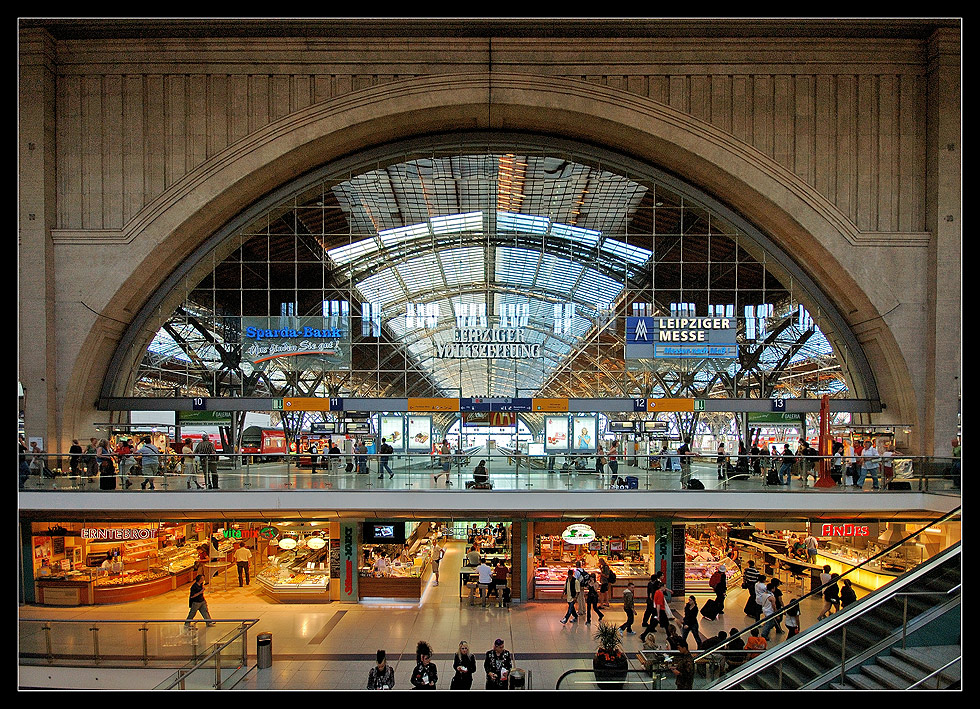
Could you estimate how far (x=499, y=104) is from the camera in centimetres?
1845

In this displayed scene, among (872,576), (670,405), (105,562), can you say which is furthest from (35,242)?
(872,576)

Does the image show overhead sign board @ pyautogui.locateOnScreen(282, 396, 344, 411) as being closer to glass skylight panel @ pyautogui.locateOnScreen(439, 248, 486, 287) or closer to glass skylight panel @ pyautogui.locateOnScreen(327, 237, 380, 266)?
glass skylight panel @ pyautogui.locateOnScreen(327, 237, 380, 266)

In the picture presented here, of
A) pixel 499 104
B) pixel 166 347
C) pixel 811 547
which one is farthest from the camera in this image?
pixel 166 347

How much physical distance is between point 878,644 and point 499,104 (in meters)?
15.6

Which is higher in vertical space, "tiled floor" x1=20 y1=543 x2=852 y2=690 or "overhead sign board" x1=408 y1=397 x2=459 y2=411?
"overhead sign board" x1=408 y1=397 x2=459 y2=411

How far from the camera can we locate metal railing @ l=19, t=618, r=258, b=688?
11070 mm

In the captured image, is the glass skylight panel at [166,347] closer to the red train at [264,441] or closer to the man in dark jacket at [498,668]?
the red train at [264,441]

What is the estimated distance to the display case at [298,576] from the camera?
16797mm

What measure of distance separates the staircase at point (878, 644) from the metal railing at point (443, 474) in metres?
5.14

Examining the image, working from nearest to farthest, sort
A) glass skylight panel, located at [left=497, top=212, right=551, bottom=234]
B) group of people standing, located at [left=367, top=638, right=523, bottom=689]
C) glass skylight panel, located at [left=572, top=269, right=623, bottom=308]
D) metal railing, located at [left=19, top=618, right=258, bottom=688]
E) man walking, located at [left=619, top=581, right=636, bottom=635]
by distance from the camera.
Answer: group of people standing, located at [left=367, top=638, right=523, bottom=689] → metal railing, located at [left=19, top=618, right=258, bottom=688] → man walking, located at [left=619, top=581, right=636, bottom=635] → glass skylight panel, located at [left=572, top=269, right=623, bottom=308] → glass skylight panel, located at [left=497, top=212, right=551, bottom=234]

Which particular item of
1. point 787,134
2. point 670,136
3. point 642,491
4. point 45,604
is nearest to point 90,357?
point 45,604

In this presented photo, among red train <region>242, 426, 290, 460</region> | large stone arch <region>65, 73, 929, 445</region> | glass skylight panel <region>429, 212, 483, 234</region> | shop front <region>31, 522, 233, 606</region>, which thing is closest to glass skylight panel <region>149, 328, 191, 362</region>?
large stone arch <region>65, 73, 929, 445</region>

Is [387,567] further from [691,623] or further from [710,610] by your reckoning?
[710,610]

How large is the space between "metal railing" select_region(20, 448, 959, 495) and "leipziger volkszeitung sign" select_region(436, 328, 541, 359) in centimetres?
573
